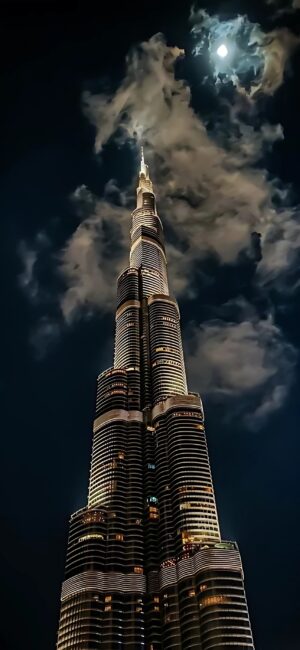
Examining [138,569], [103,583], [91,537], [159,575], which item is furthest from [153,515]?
[103,583]

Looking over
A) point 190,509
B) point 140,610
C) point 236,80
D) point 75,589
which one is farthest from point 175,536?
point 236,80

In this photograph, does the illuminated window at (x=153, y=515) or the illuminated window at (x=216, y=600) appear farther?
the illuminated window at (x=153, y=515)

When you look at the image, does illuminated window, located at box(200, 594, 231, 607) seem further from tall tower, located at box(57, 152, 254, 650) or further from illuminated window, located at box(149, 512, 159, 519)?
illuminated window, located at box(149, 512, 159, 519)

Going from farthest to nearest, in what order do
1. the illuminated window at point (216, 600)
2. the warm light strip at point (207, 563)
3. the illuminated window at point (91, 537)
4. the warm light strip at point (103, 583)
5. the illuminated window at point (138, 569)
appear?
1. the illuminated window at point (91, 537)
2. the illuminated window at point (138, 569)
3. the warm light strip at point (103, 583)
4. the warm light strip at point (207, 563)
5. the illuminated window at point (216, 600)

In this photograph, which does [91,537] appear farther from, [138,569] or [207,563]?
[207,563]

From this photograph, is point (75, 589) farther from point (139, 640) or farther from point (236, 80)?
point (236, 80)

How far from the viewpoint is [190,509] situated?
182 metres

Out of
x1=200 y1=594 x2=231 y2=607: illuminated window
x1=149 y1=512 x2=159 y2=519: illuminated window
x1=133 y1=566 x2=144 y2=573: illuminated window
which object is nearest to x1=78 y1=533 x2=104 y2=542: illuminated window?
x1=133 y1=566 x2=144 y2=573: illuminated window

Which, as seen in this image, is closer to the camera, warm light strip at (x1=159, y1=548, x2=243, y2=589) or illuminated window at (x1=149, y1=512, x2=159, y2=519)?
warm light strip at (x1=159, y1=548, x2=243, y2=589)

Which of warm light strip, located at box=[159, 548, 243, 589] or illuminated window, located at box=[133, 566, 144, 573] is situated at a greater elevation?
illuminated window, located at box=[133, 566, 144, 573]

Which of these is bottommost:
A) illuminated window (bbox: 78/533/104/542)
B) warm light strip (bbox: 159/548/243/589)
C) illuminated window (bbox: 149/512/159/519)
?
warm light strip (bbox: 159/548/243/589)

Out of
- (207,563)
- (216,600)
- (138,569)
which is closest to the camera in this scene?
(216,600)

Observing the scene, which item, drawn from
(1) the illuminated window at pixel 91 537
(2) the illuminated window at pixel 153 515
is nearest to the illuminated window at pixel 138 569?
(1) the illuminated window at pixel 91 537

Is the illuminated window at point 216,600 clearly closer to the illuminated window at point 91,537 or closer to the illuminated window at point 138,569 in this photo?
the illuminated window at point 138,569
